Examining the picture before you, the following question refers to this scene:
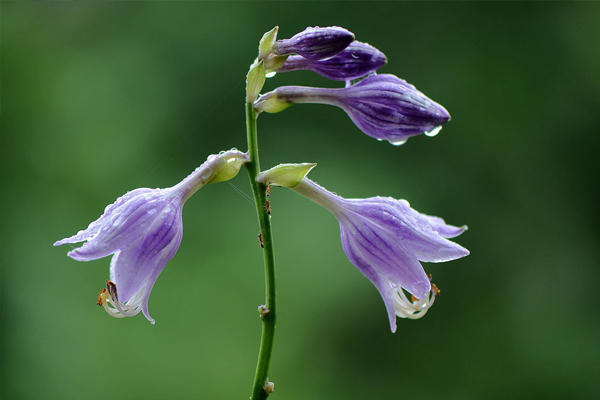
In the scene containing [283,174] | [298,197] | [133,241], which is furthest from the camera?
[298,197]

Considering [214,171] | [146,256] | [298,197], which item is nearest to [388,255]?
[214,171]

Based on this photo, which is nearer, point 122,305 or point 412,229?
point 122,305

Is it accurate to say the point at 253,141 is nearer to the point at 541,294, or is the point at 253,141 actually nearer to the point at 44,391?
the point at 44,391

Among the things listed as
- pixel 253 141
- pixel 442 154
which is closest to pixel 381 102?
pixel 253 141

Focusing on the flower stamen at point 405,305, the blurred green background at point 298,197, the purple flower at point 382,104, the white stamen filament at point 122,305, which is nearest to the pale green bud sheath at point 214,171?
the purple flower at point 382,104

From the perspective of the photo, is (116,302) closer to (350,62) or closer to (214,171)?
(214,171)

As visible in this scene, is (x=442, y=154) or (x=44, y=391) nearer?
(x=44, y=391)
